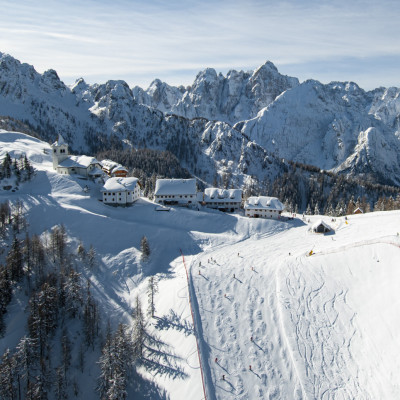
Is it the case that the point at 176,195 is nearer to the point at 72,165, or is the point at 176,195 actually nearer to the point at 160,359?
the point at 72,165

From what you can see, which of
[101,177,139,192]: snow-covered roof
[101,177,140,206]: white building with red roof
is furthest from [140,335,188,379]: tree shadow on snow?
[101,177,139,192]: snow-covered roof

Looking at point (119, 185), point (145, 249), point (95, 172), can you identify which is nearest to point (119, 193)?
point (119, 185)

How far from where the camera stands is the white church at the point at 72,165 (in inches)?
3728

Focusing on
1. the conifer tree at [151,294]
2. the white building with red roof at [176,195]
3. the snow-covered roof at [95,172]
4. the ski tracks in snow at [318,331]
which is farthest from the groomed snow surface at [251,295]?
the snow-covered roof at [95,172]

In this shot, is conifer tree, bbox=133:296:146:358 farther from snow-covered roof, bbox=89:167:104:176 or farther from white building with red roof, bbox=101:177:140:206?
snow-covered roof, bbox=89:167:104:176

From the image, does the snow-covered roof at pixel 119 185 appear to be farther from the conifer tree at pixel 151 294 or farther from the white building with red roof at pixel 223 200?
the conifer tree at pixel 151 294

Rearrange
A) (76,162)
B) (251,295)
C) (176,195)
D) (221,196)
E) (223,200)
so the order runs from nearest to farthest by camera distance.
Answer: (251,295), (176,195), (223,200), (221,196), (76,162)

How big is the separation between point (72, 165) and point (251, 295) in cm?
6323

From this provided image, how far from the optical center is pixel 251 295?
52.5m

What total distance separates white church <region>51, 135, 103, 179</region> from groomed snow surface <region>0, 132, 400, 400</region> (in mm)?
13438

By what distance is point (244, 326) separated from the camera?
154 feet

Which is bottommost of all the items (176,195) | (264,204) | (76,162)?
(264,204)

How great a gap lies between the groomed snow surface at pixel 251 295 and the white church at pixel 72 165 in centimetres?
1344

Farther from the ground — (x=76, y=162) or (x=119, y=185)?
(x=76, y=162)
